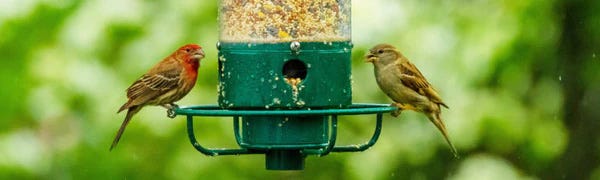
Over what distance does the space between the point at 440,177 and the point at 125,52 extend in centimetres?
229

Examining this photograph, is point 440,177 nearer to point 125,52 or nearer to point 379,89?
→ point 379,89

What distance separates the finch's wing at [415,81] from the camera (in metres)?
11.5

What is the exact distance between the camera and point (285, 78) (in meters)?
10.3

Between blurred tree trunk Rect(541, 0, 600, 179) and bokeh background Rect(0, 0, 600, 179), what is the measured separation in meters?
0.13

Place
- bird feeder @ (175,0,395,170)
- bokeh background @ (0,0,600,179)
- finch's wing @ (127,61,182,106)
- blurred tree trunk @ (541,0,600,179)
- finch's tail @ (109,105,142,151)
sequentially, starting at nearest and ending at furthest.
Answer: bird feeder @ (175,0,395,170) < finch's wing @ (127,61,182,106) < finch's tail @ (109,105,142,151) < bokeh background @ (0,0,600,179) < blurred tree trunk @ (541,0,600,179)

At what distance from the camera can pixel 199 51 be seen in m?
11.1

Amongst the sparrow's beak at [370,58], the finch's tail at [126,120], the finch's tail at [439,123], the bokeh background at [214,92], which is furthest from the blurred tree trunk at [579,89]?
the finch's tail at [126,120]

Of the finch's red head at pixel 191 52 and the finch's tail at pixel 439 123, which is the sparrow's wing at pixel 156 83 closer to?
the finch's red head at pixel 191 52

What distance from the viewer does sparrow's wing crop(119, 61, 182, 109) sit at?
11.2 m

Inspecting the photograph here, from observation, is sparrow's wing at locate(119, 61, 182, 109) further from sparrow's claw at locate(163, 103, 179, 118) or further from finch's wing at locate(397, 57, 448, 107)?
finch's wing at locate(397, 57, 448, 107)

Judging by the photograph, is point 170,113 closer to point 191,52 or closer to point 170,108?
point 170,108

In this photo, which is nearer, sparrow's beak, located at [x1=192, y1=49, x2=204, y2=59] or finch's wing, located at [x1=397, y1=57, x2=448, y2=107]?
sparrow's beak, located at [x1=192, y1=49, x2=204, y2=59]

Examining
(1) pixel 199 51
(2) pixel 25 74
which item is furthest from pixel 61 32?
(1) pixel 199 51

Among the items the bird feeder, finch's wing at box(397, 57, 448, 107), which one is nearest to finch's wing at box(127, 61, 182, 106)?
the bird feeder
